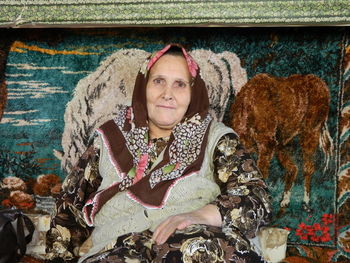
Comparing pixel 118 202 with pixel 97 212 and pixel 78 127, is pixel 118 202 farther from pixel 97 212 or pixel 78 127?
pixel 78 127

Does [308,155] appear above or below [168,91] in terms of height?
below

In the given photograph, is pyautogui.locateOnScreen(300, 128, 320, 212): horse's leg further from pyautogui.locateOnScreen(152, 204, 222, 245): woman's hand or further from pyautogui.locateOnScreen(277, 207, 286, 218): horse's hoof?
pyautogui.locateOnScreen(152, 204, 222, 245): woman's hand

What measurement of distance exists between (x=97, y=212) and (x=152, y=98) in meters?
0.62

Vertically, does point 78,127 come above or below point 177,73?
below

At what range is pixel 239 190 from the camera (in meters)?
2.17

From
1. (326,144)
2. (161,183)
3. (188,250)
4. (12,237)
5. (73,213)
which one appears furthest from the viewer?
(326,144)

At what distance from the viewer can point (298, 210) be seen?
310 cm

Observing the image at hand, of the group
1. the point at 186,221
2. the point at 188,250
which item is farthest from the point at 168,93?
the point at 188,250


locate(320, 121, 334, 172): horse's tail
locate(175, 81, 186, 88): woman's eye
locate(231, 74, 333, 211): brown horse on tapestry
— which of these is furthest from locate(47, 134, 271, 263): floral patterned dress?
locate(320, 121, 334, 172): horse's tail

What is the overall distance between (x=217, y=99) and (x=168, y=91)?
762 millimetres

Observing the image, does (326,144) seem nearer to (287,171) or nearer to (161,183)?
(287,171)

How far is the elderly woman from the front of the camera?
6.66 feet

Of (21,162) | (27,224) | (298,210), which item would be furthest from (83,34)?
(298,210)

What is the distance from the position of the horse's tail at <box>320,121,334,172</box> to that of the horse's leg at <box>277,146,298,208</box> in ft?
0.62
